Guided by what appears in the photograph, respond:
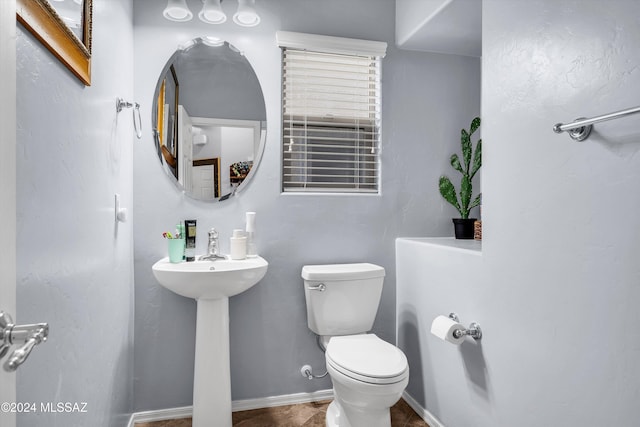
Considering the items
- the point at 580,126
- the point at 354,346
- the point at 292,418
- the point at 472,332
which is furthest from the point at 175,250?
the point at 580,126

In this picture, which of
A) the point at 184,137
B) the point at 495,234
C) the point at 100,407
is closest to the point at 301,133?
the point at 184,137

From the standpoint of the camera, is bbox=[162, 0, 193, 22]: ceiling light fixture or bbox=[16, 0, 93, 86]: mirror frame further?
bbox=[162, 0, 193, 22]: ceiling light fixture

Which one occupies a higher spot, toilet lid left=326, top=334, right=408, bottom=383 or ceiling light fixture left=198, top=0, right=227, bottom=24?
ceiling light fixture left=198, top=0, right=227, bottom=24

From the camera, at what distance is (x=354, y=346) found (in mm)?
1740

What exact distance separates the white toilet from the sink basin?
1.20 feet

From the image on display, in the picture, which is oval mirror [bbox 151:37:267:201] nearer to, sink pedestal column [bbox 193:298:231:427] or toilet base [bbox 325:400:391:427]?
sink pedestal column [bbox 193:298:231:427]

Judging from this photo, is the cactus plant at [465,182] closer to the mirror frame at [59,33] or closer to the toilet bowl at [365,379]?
the toilet bowl at [365,379]

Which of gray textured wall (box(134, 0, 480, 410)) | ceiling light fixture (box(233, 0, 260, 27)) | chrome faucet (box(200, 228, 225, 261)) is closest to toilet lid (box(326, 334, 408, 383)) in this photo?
gray textured wall (box(134, 0, 480, 410))

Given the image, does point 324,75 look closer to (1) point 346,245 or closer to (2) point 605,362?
(1) point 346,245

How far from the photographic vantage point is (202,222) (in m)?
2.00

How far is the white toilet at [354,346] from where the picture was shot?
1.49 metres

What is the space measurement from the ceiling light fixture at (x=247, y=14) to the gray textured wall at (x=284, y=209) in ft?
0.21

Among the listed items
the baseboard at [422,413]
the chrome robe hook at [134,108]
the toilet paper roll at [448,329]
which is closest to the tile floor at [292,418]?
the baseboard at [422,413]

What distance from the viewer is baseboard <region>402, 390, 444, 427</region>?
1859 millimetres
